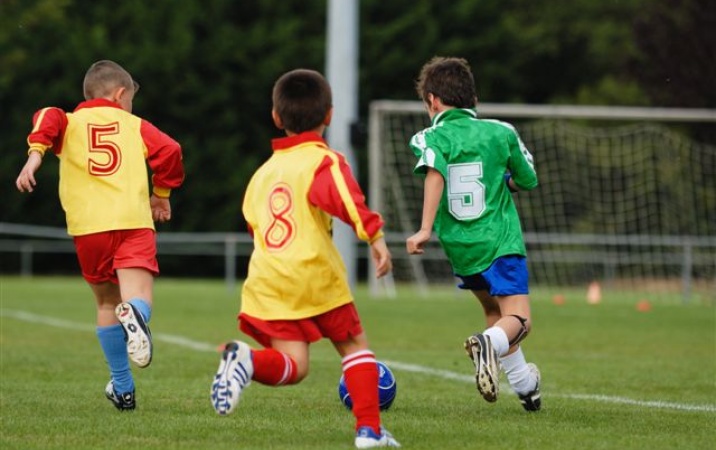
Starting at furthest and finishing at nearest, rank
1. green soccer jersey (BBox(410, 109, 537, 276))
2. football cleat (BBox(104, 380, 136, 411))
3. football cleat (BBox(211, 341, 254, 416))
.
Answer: football cleat (BBox(104, 380, 136, 411)) < green soccer jersey (BBox(410, 109, 537, 276)) < football cleat (BBox(211, 341, 254, 416))

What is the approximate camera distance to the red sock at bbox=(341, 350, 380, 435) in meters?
5.62

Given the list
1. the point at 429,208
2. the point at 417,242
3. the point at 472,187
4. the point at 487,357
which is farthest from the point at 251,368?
the point at 472,187

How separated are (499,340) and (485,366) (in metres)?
0.31

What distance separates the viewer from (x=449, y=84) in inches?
281

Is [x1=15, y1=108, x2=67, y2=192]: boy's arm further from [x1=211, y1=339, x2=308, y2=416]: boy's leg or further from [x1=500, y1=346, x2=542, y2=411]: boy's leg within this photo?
[x1=500, y1=346, x2=542, y2=411]: boy's leg

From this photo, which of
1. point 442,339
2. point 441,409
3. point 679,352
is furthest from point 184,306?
point 441,409

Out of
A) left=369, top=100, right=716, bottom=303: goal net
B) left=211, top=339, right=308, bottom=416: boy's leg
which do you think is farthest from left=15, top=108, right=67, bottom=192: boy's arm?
left=369, top=100, right=716, bottom=303: goal net

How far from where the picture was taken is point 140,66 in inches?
1524

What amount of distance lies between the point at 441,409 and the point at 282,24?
33.2m

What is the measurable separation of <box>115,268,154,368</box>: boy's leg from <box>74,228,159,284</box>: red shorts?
5 cm

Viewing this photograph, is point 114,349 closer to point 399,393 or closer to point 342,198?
point 399,393

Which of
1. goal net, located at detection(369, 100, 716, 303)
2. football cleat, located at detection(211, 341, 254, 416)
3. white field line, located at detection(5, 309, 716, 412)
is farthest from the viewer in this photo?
goal net, located at detection(369, 100, 716, 303)

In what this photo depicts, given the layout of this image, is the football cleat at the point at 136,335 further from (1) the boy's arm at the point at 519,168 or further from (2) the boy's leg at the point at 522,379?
(1) the boy's arm at the point at 519,168

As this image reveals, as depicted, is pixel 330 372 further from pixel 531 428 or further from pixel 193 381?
pixel 531 428
